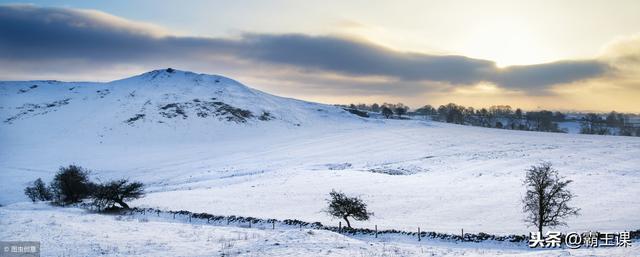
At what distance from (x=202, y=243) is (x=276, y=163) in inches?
2231

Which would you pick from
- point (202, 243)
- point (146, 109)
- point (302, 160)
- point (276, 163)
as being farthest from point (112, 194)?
point (146, 109)

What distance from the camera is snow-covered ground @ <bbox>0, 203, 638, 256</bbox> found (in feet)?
71.5

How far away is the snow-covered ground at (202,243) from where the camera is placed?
21.8m

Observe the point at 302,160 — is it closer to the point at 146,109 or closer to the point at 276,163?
the point at 276,163

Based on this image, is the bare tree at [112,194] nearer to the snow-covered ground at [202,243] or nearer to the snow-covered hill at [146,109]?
the snow-covered ground at [202,243]

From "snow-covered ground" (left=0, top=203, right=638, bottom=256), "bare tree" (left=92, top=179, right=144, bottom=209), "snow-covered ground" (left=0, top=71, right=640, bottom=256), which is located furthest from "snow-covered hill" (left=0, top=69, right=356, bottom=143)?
"snow-covered ground" (left=0, top=203, right=638, bottom=256)

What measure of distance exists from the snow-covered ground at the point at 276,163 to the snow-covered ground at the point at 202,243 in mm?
235

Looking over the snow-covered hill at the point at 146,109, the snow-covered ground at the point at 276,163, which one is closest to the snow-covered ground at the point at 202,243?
the snow-covered ground at the point at 276,163

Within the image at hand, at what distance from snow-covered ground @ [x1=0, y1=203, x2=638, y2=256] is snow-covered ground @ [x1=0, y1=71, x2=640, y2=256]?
9.2 inches

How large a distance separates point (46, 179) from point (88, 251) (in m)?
64.2

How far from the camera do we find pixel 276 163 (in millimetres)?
81125

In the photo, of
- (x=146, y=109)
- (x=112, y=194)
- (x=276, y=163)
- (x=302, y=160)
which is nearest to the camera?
(x=112, y=194)

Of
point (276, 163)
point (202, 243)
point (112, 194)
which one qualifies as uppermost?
point (276, 163)

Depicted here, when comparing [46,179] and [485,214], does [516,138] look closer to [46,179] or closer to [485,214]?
[485,214]
